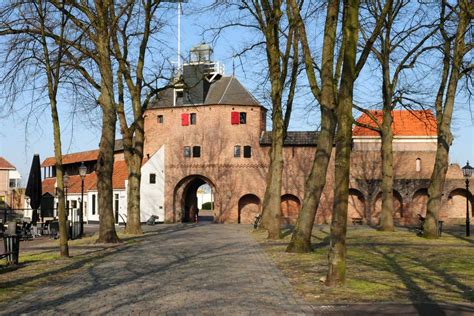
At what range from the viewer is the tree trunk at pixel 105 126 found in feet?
66.6

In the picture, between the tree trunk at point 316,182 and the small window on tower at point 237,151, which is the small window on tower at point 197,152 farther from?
the tree trunk at point 316,182

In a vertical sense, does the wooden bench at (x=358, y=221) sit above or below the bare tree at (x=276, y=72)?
below

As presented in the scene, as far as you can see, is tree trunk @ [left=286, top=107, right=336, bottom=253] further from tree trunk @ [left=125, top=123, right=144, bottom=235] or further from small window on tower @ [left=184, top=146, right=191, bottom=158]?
small window on tower @ [left=184, top=146, right=191, bottom=158]

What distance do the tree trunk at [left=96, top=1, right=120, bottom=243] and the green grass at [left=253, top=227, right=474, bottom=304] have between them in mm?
5676

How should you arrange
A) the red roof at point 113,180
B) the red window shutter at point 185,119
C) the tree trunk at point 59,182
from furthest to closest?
1. the red roof at point 113,180
2. the red window shutter at point 185,119
3. the tree trunk at point 59,182

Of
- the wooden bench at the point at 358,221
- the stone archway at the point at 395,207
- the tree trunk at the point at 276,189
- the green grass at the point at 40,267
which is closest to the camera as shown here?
the green grass at the point at 40,267

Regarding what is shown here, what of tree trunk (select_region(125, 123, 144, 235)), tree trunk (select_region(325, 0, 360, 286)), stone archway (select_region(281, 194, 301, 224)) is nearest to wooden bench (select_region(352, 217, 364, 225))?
stone archway (select_region(281, 194, 301, 224))

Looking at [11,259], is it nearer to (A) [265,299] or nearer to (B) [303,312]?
(A) [265,299]

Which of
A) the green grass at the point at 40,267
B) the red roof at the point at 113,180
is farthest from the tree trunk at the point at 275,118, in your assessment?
the red roof at the point at 113,180

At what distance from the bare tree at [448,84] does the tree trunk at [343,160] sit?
38.5 ft

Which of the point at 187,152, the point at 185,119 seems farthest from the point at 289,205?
the point at 185,119

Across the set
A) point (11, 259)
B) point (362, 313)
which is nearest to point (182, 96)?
point (11, 259)

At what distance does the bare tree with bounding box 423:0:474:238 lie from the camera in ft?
71.7

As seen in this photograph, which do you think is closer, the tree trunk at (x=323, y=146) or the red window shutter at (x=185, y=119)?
the tree trunk at (x=323, y=146)
